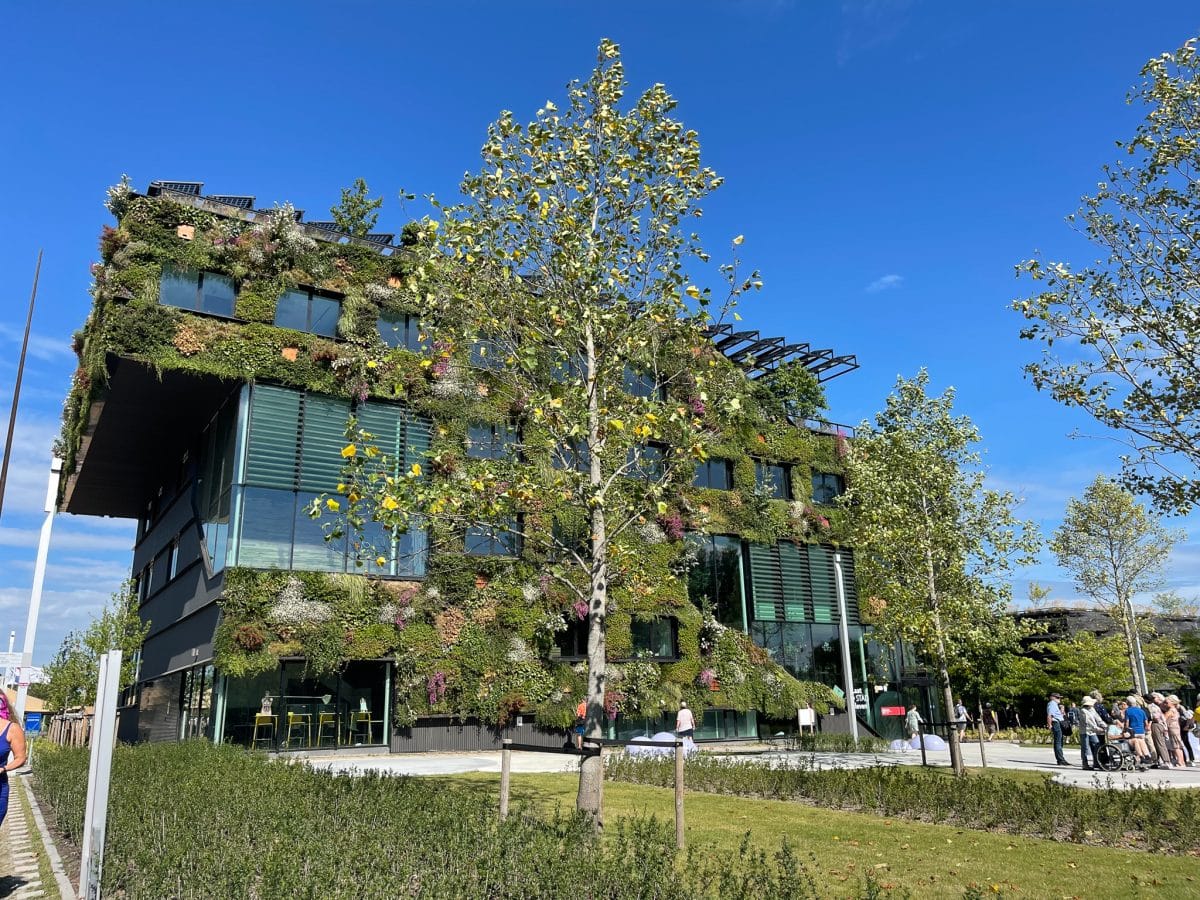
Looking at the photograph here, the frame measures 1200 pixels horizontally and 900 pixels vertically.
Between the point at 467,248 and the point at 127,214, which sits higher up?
the point at 127,214

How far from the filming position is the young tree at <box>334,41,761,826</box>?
991 cm

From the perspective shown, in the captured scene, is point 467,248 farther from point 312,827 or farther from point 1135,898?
point 1135,898

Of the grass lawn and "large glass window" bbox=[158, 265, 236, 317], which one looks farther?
"large glass window" bbox=[158, 265, 236, 317]


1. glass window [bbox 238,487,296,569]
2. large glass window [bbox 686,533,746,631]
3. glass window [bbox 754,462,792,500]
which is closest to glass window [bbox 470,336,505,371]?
glass window [bbox 238,487,296,569]

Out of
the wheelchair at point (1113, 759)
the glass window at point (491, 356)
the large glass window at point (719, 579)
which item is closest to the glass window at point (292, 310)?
the glass window at point (491, 356)

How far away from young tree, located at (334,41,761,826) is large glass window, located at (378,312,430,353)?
13.4 metres

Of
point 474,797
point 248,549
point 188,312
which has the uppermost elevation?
point 188,312

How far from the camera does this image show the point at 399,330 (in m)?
24.7

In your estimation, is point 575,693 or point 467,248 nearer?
point 467,248

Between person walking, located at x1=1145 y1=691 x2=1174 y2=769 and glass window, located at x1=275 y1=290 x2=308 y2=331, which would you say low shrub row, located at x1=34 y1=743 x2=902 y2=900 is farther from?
person walking, located at x1=1145 y1=691 x2=1174 y2=769

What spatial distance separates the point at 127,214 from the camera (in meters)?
21.3

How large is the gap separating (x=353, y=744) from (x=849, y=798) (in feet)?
44.4

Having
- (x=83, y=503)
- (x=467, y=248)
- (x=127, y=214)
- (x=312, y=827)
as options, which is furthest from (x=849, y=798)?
(x=83, y=503)

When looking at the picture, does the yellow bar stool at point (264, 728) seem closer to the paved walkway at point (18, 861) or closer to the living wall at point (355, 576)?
the living wall at point (355, 576)
